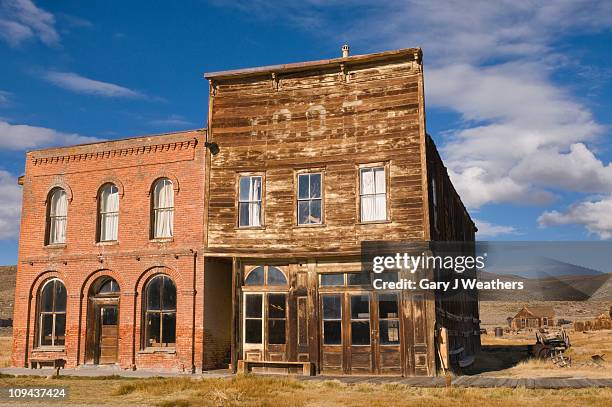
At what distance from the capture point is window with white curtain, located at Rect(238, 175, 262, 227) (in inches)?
774

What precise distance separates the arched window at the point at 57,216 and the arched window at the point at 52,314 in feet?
5.23

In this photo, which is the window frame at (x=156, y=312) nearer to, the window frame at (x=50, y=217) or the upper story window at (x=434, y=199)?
the window frame at (x=50, y=217)

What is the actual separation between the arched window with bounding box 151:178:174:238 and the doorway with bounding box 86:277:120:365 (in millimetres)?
2532

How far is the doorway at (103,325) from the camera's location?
20812 mm

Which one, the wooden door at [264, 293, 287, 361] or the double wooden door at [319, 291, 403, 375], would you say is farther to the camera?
the wooden door at [264, 293, 287, 361]

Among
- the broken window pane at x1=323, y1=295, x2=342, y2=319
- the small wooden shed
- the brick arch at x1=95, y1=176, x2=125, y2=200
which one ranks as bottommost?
the small wooden shed

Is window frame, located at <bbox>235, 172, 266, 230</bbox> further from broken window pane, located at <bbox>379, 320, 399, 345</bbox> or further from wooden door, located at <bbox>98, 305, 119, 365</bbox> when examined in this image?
wooden door, located at <bbox>98, 305, 119, 365</bbox>

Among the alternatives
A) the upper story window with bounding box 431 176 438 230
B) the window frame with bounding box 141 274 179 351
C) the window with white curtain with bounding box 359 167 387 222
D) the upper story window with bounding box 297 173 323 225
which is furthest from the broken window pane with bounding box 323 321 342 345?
the window frame with bounding box 141 274 179 351

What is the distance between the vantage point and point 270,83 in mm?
20234

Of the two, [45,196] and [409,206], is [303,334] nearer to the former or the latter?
[409,206]

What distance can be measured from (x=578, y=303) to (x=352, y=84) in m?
71.8

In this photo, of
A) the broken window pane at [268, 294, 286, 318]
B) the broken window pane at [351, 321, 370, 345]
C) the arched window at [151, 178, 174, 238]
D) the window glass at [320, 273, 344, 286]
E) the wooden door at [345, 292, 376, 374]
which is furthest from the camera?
the arched window at [151, 178, 174, 238]

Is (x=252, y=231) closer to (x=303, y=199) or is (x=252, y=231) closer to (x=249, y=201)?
(x=249, y=201)

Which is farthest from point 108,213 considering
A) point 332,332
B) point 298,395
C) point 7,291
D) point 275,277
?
point 7,291
